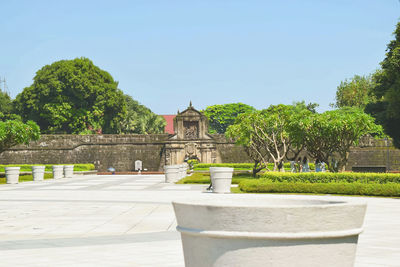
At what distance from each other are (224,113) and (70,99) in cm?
3645

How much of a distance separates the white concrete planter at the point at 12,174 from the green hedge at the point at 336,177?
14.9 meters

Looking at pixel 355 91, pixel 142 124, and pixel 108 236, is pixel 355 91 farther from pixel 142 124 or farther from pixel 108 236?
pixel 108 236

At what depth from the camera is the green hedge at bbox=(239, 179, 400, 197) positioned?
57.9ft

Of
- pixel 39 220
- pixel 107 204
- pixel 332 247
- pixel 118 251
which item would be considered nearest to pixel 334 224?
pixel 332 247

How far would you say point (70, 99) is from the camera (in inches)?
2088

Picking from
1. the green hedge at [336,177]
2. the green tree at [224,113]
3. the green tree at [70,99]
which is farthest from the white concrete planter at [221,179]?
the green tree at [224,113]

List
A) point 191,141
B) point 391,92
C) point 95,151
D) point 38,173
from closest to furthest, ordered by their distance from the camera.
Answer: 1. point 391,92
2. point 38,173
3. point 191,141
4. point 95,151

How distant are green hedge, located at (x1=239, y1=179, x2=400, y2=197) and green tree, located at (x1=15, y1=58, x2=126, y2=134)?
118ft

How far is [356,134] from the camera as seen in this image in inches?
933

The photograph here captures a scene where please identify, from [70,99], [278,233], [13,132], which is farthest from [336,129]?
[70,99]

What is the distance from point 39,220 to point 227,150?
124 feet

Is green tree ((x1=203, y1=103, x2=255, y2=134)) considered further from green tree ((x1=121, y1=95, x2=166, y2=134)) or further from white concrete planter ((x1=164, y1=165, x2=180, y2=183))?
white concrete planter ((x1=164, y1=165, x2=180, y2=183))

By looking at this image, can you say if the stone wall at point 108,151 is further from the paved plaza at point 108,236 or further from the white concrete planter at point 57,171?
the paved plaza at point 108,236

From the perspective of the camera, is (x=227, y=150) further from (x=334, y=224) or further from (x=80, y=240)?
(x=334, y=224)
